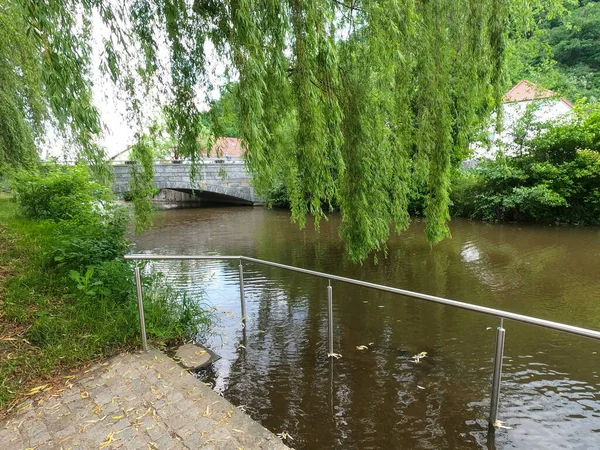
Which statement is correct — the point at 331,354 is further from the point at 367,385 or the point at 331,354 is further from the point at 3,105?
the point at 3,105

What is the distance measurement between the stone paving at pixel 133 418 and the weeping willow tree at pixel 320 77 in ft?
6.06

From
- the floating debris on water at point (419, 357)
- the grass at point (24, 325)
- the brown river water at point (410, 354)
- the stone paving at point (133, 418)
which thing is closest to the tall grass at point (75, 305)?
the grass at point (24, 325)

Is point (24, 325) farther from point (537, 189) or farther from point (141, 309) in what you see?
point (537, 189)

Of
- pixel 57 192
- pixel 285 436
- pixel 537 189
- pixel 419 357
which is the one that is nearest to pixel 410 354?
pixel 419 357

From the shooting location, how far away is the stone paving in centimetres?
210

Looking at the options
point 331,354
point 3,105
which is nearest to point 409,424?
point 331,354

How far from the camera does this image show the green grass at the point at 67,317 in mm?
2777

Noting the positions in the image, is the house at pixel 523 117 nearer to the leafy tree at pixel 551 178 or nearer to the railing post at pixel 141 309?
the leafy tree at pixel 551 178

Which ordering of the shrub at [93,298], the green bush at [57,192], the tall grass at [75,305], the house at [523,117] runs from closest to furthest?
the tall grass at [75,305]
the shrub at [93,298]
the green bush at [57,192]
the house at [523,117]

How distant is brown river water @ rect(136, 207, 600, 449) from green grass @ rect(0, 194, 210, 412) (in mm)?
715

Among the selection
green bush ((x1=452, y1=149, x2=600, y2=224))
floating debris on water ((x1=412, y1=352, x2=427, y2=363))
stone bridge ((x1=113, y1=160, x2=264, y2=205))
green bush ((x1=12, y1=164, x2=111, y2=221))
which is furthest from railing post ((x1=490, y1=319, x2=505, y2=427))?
stone bridge ((x1=113, y1=160, x2=264, y2=205))

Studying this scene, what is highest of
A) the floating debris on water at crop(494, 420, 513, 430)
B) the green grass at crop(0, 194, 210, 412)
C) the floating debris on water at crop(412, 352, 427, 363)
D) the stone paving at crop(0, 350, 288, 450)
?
the green grass at crop(0, 194, 210, 412)

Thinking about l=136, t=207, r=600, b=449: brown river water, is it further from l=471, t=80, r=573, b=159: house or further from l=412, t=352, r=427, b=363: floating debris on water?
l=471, t=80, r=573, b=159: house

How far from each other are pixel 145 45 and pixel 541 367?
213 inches
